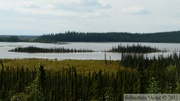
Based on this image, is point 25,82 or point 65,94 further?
point 25,82

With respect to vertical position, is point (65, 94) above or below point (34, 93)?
below

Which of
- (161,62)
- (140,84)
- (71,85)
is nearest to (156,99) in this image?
(140,84)

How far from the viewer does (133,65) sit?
179 m

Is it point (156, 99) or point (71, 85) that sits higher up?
point (156, 99)

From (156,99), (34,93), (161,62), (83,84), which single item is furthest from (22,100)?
(161,62)

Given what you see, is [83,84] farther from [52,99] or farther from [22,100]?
[22,100]

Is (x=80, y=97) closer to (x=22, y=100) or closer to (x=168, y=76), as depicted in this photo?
(x=168, y=76)

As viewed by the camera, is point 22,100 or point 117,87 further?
point 117,87

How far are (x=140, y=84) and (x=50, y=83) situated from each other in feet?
130

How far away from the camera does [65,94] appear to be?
92375mm

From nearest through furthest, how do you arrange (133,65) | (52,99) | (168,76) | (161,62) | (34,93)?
1. (34,93)
2. (52,99)
3. (168,76)
4. (161,62)
5. (133,65)

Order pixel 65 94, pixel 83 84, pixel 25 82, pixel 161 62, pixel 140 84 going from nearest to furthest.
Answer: pixel 140 84 < pixel 65 94 < pixel 83 84 < pixel 25 82 < pixel 161 62

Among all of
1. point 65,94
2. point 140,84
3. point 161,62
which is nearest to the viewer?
point 140,84

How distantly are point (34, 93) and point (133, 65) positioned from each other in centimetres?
14263
